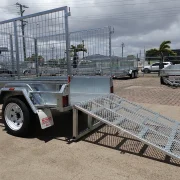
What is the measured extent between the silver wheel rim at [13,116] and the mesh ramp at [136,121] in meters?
1.33

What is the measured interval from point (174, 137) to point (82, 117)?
2.91 metres

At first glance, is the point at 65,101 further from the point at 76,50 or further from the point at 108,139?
the point at 76,50

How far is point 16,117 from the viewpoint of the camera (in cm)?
496

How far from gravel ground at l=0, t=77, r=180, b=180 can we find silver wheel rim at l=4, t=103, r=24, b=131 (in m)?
0.25

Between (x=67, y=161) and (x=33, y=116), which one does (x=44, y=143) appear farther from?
(x=67, y=161)

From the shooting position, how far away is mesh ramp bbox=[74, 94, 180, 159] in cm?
377

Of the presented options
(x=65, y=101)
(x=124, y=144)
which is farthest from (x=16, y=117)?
(x=124, y=144)

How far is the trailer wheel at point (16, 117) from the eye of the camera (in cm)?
462

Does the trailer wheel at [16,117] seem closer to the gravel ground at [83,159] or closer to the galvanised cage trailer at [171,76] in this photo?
the gravel ground at [83,159]

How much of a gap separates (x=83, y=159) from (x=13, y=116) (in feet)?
6.76

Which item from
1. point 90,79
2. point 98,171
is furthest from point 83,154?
point 90,79

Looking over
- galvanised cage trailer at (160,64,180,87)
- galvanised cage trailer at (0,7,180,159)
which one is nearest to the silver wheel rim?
galvanised cage trailer at (0,7,180,159)

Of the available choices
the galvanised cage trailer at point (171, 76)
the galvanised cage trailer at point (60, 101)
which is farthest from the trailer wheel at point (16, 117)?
the galvanised cage trailer at point (171, 76)

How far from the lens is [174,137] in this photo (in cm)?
410
